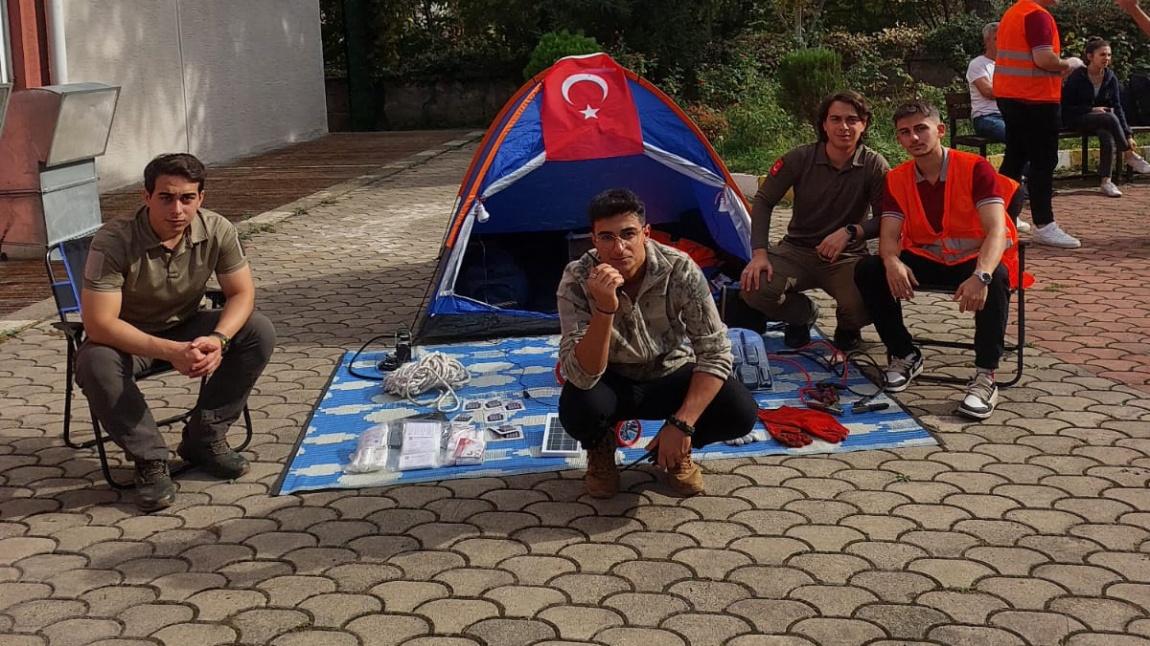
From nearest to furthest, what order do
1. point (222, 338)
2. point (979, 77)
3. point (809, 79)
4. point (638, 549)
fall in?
point (638, 549)
point (222, 338)
point (979, 77)
point (809, 79)

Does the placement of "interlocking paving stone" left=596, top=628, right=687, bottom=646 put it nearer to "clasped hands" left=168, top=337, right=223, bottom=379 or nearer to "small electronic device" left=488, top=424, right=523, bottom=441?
"small electronic device" left=488, top=424, right=523, bottom=441

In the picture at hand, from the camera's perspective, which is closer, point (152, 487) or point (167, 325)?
point (152, 487)

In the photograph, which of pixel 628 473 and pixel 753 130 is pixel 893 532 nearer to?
pixel 628 473

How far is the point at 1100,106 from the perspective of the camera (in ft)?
37.6

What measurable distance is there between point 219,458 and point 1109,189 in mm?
8789

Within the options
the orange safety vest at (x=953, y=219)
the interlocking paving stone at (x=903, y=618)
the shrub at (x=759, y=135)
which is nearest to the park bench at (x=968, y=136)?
the shrub at (x=759, y=135)

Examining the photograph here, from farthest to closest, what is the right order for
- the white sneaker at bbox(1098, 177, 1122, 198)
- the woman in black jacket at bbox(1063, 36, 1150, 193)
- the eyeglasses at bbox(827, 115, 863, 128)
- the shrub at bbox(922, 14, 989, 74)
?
1. the shrub at bbox(922, 14, 989, 74)
2. the woman in black jacket at bbox(1063, 36, 1150, 193)
3. the white sneaker at bbox(1098, 177, 1122, 198)
4. the eyeglasses at bbox(827, 115, 863, 128)

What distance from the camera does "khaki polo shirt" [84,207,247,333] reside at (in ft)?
14.8

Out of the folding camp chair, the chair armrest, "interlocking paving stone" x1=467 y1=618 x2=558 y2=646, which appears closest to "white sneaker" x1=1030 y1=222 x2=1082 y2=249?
the folding camp chair

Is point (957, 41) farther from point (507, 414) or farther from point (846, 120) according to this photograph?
point (507, 414)

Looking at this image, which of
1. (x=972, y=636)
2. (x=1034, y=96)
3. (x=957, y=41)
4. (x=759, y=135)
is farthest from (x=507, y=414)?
(x=957, y=41)

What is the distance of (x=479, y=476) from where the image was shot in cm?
472

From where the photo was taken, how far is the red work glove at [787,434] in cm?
493

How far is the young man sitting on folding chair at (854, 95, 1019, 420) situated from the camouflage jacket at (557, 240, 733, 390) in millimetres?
1447
